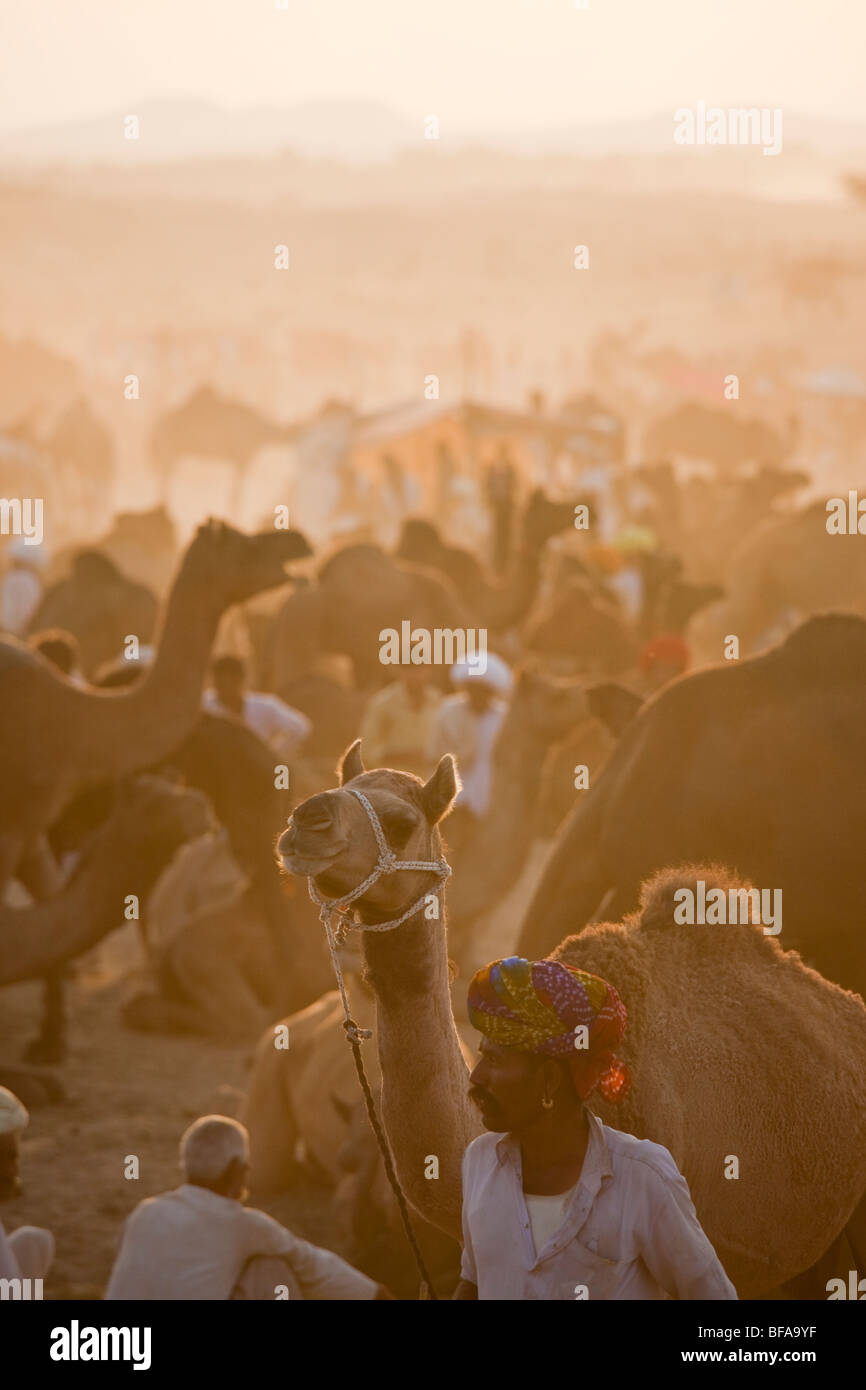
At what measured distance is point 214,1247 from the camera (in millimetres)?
4289

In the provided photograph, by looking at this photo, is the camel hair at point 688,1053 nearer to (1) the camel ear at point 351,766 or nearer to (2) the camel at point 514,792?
(1) the camel ear at point 351,766

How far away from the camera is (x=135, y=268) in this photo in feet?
321

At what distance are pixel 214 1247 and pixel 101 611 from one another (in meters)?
8.56

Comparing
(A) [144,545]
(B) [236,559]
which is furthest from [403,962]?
(A) [144,545]

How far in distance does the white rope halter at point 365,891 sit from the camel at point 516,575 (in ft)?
30.6

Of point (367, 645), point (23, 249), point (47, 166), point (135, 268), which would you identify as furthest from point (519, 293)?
point (367, 645)

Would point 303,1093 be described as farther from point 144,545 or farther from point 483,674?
point 144,545

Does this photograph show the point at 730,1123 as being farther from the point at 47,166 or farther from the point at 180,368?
the point at 47,166

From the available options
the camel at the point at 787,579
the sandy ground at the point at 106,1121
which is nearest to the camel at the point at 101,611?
the sandy ground at the point at 106,1121

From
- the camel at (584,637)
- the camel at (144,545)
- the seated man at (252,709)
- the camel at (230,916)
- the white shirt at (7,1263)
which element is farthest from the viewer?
the camel at (144,545)

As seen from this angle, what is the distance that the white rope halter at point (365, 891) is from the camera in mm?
3105

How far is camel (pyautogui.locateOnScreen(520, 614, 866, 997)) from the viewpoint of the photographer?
16.7 feet

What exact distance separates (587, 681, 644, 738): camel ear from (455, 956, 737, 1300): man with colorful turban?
348cm

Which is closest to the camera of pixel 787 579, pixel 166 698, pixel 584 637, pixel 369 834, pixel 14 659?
pixel 369 834
